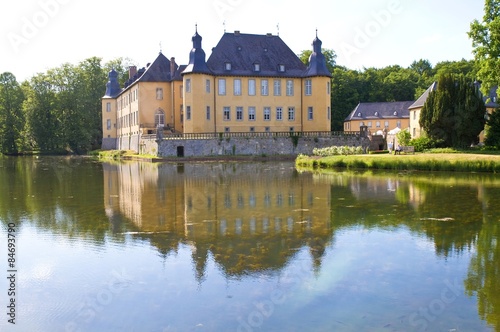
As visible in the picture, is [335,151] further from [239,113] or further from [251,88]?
[251,88]

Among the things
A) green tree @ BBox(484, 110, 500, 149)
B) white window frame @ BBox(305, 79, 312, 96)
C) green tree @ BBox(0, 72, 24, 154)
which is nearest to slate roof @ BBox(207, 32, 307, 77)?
white window frame @ BBox(305, 79, 312, 96)

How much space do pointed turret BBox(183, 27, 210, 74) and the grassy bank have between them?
19712 mm

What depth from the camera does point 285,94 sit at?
54.6 m

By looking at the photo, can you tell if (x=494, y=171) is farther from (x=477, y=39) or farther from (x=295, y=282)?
(x=295, y=282)

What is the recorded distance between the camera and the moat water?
651 cm

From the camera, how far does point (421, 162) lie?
2970cm

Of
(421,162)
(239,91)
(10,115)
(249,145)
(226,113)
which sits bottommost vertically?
(421,162)

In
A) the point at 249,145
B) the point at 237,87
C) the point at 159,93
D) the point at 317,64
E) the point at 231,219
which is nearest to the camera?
the point at 231,219

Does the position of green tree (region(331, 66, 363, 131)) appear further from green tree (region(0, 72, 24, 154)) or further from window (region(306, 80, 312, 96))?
green tree (region(0, 72, 24, 154))

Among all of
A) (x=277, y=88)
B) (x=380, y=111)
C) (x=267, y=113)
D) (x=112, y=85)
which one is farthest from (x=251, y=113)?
(x=380, y=111)

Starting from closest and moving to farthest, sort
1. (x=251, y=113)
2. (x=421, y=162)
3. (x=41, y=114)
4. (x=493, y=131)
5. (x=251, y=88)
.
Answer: (x=421, y=162) → (x=493, y=131) → (x=251, y=88) → (x=251, y=113) → (x=41, y=114)

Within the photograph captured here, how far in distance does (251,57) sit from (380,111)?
34019 mm

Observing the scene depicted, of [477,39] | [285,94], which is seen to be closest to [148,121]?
[285,94]

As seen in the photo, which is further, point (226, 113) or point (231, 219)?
point (226, 113)
